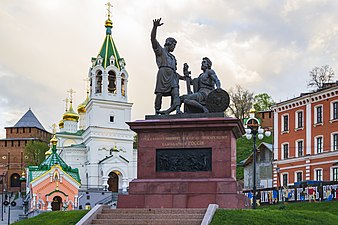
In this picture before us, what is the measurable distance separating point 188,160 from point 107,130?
2218 inches

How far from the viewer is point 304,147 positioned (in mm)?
53688

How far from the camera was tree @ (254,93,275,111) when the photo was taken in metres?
100

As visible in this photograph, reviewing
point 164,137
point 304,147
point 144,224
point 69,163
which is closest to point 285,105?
point 304,147

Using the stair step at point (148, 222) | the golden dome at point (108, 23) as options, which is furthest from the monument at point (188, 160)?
the golden dome at point (108, 23)

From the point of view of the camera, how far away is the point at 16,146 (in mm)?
117562

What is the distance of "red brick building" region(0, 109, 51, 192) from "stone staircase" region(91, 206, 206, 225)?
9209 cm

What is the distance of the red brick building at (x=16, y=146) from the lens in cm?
11350

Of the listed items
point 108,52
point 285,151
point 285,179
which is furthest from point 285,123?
point 108,52

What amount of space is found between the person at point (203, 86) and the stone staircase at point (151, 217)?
451cm

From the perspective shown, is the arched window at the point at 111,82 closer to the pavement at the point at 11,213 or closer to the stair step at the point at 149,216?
the pavement at the point at 11,213

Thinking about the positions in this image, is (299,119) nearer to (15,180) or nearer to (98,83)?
(98,83)

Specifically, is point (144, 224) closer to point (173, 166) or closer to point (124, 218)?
point (124, 218)

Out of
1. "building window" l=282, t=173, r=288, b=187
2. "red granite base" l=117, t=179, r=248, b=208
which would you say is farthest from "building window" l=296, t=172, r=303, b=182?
"red granite base" l=117, t=179, r=248, b=208

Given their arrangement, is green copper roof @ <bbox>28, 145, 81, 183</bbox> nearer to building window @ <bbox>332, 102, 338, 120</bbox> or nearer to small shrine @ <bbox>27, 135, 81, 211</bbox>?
small shrine @ <bbox>27, 135, 81, 211</bbox>
